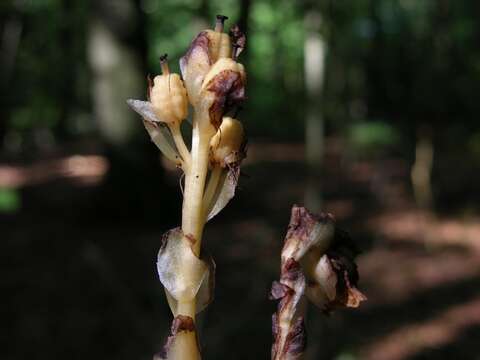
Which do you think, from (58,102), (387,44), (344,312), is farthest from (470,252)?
(58,102)

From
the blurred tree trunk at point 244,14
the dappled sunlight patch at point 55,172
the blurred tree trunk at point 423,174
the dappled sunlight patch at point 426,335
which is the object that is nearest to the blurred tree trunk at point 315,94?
the dappled sunlight patch at point 426,335

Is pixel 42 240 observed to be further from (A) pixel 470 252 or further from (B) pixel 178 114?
(B) pixel 178 114

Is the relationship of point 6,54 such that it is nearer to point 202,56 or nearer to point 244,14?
point 244,14

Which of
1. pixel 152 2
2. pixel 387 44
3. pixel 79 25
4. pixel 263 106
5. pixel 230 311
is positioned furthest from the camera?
pixel 263 106

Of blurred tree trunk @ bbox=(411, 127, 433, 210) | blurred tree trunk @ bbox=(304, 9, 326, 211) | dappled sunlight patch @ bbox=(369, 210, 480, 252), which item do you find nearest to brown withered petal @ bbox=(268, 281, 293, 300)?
blurred tree trunk @ bbox=(304, 9, 326, 211)

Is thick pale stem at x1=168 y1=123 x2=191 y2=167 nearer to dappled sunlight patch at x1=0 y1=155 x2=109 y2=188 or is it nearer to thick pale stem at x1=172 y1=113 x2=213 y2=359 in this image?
thick pale stem at x1=172 y1=113 x2=213 y2=359

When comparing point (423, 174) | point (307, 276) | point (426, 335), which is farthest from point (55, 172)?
point (307, 276)

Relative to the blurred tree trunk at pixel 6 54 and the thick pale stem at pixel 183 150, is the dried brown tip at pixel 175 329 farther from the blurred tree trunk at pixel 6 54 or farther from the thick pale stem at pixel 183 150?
the blurred tree trunk at pixel 6 54
